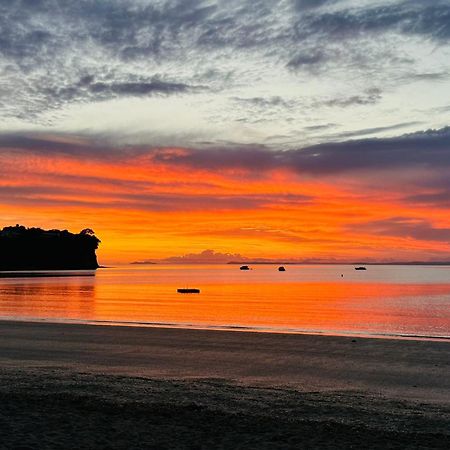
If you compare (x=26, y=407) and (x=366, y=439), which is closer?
(x=366, y=439)

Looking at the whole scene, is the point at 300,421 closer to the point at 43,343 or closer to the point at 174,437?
the point at 174,437

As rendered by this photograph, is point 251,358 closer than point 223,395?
No

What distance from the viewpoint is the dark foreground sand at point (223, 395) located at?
9102 millimetres

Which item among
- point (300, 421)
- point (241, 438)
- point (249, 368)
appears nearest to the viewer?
point (241, 438)

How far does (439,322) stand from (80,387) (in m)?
37.8

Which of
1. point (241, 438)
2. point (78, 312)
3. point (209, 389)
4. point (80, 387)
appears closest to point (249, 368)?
point (209, 389)

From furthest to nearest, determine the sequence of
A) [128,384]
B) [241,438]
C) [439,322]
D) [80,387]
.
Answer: [439,322], [128,384], [80,387], [241,438]

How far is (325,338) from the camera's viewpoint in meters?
27.4

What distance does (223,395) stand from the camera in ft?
41.7

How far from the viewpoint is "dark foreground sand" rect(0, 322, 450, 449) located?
29.9ft

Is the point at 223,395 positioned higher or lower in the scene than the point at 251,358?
higher

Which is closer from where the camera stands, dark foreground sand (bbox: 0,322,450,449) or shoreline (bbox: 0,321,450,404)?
dark foreground sand (bbox: 0,322,450,449)

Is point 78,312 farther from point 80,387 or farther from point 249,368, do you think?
point 80,387

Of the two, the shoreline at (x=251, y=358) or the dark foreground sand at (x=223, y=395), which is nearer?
the dark foreground sand at (x=223, y=395)
